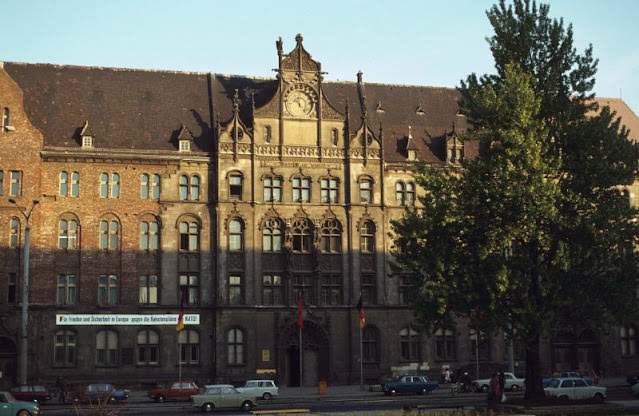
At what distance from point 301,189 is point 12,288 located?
2166cm

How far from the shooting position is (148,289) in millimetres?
62375

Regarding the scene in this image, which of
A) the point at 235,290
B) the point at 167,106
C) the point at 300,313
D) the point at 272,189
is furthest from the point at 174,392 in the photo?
the point at 167,106

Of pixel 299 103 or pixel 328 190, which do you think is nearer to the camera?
pixel 328 190

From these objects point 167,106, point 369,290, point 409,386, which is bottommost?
point 409,386

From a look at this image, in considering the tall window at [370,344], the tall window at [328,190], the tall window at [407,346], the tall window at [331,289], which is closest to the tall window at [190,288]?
the tall window at [331,289]

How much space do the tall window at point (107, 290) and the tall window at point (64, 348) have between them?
312cm

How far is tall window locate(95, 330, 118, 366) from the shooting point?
2397 inches

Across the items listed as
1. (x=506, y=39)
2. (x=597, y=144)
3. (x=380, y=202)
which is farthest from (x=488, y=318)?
(x=380, y=202)

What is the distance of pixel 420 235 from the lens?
40688 millimetres

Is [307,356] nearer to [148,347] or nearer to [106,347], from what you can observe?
[148,347]

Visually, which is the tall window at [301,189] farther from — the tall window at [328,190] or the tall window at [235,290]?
the tall window at [235,290]

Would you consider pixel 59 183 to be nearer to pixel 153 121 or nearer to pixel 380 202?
pixel 153 121

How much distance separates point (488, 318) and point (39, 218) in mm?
35043

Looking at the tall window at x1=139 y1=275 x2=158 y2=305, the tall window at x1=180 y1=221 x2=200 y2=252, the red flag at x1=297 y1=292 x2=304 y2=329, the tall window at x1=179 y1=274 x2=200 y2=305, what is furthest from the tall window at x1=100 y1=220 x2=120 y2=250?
the red flag at x1=297 y1=292 x2=304 y2=329
